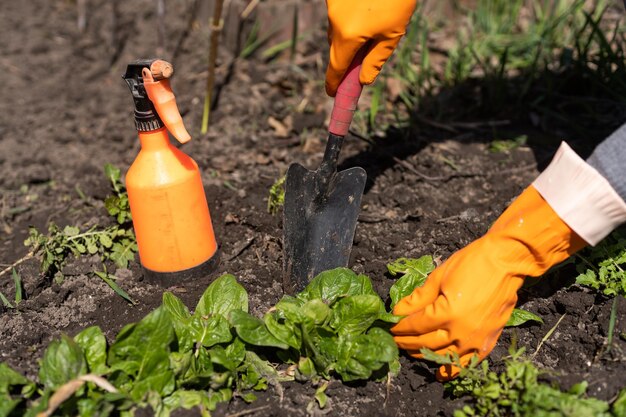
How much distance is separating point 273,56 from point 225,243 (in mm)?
1441

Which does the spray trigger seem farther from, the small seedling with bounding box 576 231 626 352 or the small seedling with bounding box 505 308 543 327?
the small seedling with bounding box 576 231 626 352

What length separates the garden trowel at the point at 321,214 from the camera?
1.82 metres

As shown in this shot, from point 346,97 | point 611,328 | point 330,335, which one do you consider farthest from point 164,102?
point 611,328

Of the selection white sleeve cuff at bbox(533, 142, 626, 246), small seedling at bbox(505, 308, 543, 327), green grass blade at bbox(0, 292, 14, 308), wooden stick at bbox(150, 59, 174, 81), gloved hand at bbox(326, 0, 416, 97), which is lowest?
green grass blade at bbox(0, 292, 14, 308)

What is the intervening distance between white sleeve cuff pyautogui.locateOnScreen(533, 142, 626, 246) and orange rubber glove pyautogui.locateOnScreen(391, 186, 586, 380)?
0.10ft

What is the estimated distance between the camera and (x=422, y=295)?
1597 mm

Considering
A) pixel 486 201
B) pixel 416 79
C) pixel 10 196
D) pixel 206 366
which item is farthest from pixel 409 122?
pixel 10 196

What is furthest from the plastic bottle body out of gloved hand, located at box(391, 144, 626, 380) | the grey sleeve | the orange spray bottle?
the grey sleeve

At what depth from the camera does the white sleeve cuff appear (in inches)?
54.6

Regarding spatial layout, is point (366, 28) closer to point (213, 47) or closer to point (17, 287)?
point (213, 47)

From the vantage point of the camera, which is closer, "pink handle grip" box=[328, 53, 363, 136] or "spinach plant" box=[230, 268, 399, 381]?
"spinach plant" box=[230, 268, 399, 381]

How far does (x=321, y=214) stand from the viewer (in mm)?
1859

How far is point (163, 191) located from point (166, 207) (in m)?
0.05

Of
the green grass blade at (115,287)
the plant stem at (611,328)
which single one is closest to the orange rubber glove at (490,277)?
the plant stem at (611,328)
